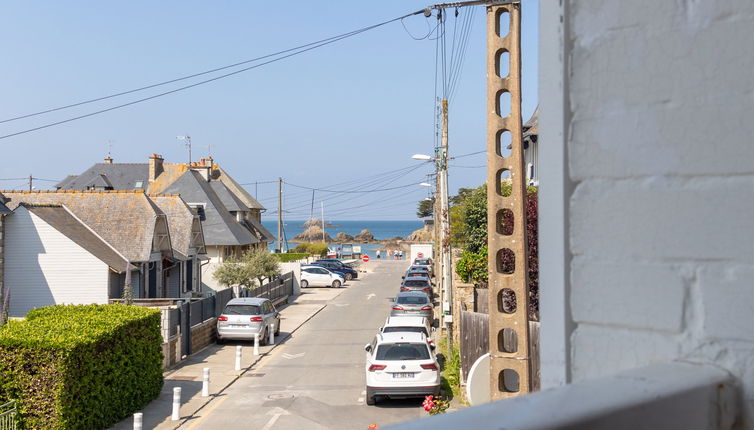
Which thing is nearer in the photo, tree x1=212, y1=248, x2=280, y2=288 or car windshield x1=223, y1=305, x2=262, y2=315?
car windshield x1=223, y1=305, x2=262, y2=315

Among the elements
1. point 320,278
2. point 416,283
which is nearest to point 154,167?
point 320,278

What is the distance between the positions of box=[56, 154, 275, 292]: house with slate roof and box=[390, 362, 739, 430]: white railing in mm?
42859

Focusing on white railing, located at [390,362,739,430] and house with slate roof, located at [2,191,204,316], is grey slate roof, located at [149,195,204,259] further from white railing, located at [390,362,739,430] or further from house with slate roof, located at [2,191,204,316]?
white railing, located at [390,362,739,430]

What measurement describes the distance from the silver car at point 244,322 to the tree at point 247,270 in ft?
39.7

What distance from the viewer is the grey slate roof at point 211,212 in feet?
166

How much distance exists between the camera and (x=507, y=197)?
11.0 meters

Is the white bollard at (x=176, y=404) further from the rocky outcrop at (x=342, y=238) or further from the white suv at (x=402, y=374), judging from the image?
the rocky outcrop at (x=342, y=238)

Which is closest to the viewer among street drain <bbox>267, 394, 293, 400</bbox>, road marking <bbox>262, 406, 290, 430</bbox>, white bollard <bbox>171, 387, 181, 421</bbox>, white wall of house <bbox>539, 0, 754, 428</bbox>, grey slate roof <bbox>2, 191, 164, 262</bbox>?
white wall of house <bbox>539, 0, 754, 428</bbox>

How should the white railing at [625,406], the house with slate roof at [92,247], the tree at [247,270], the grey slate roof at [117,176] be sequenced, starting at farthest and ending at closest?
1. the grey slate roof at [117,176]
2. the tree at [247,270]
3. the house with slate roof at [92,247]
4. the white railing at [625,406]

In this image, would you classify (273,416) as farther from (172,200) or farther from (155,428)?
(172,200)

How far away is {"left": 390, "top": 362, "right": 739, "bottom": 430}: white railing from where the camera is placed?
144 centimetres

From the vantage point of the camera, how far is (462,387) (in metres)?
19.1

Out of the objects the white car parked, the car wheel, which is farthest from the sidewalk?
the white car parked

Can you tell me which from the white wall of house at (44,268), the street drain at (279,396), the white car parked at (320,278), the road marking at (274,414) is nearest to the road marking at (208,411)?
the street drain at (279,396)
